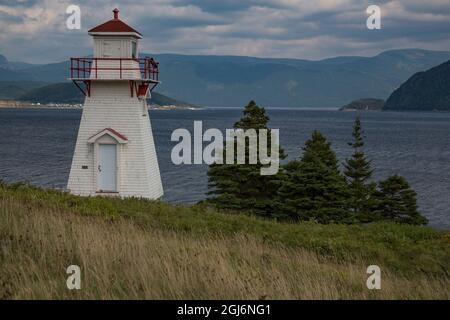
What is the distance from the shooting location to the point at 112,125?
80.5 ft

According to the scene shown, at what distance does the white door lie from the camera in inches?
966

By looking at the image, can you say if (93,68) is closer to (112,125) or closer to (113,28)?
(113,28)

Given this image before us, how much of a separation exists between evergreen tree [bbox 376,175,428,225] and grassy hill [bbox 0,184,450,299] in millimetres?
17285

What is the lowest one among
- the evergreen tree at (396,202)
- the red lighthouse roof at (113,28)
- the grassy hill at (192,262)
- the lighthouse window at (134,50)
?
the evergreen tree at (396,202)

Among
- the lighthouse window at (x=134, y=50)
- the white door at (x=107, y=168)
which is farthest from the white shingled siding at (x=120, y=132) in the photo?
the lighthouse window at (x=134, y=50)

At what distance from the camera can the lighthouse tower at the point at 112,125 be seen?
2430 cm

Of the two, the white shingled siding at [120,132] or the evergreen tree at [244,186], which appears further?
the evergreen tree at [244,186]

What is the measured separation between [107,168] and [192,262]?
17866mm

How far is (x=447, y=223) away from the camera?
35625 millimetres

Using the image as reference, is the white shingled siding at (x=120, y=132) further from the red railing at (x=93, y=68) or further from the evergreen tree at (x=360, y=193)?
the evergreen tree at (x=360, y=193)

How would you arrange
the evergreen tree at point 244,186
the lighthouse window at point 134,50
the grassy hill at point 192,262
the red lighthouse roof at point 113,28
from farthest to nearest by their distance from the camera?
the evergreen tree at point 244,186 → the lighthouse window at point 134,50 → the red lighthouse roof at point 113,28 → the grassy hill at point 192,262

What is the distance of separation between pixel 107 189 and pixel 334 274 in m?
17.6

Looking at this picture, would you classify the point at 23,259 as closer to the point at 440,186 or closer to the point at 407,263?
the point at 407,263

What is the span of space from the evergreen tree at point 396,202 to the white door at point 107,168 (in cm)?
1535
